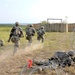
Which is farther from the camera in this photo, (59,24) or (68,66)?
(59,24)

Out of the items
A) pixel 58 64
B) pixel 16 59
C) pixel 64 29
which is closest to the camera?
pixel 58 64

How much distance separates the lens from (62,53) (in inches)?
396

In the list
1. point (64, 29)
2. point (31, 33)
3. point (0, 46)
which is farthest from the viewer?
point (64, 29)

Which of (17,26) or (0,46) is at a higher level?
(17,26)

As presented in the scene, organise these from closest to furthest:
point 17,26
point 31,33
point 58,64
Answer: point 58,64
point 17,26
point 31,33

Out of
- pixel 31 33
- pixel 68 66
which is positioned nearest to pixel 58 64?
pixel 68 66

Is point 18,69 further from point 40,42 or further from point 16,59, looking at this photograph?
point 40,42

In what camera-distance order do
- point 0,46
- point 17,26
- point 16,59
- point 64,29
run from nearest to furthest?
point 16,59, point 17,26, point 0,46, point 64,29

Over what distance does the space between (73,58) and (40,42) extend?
856cm

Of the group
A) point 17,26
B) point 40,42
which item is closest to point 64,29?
point 40,42

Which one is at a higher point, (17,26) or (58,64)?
(17,26)

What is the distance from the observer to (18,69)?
9.88 metres

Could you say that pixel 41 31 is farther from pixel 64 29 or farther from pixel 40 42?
pixel 64 29

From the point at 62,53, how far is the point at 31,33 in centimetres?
640
